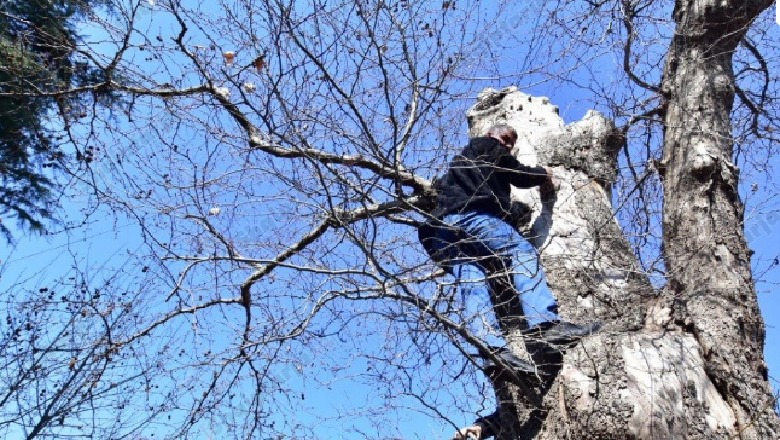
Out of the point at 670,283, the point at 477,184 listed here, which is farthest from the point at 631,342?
the point at 477,184

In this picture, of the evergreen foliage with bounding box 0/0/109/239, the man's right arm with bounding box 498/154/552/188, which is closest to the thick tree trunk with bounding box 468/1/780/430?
the man's right arm with bounding box 498/154/552/188

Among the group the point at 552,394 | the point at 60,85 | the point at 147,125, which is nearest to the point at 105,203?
the point at 147,125

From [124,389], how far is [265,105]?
2.69 meters

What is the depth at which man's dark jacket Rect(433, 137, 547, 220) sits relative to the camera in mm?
3512

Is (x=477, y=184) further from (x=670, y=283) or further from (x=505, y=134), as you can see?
(x=670, y=283)

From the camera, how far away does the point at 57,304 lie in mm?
4742

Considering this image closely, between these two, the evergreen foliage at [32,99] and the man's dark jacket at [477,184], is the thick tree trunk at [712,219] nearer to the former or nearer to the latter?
the man's dark jacket at [477,184]

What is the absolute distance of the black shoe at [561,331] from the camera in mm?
2965

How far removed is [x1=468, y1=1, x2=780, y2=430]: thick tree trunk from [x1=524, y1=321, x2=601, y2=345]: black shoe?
51mm

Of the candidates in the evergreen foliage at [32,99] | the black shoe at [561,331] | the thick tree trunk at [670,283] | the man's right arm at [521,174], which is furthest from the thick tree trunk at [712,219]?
the evergreen foliage at [32,99]

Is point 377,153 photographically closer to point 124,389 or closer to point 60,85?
point 60,85

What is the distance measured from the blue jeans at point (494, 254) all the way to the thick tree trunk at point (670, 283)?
116 mm

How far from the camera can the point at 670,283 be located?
3211 millimetres

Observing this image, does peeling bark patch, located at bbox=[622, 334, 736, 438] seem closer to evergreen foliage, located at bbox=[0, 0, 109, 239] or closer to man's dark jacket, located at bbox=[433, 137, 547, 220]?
man's dark jacket, located at bbox=[433, 137, 547, 220]
